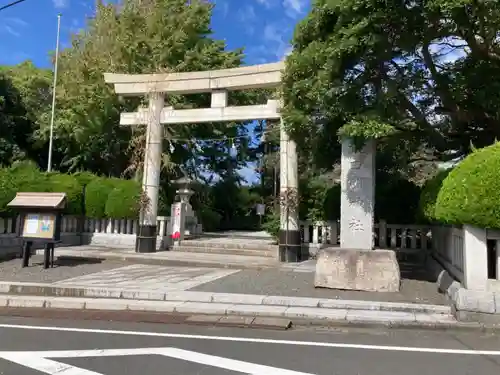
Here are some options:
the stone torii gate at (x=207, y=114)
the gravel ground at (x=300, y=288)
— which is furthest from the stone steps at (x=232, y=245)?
the gravel ground at (x=300, y=288)

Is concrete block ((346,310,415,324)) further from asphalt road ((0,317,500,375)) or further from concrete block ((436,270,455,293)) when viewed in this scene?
concrete block ((436,270,455,293))

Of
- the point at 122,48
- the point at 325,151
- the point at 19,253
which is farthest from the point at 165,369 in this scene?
the point at 122,48

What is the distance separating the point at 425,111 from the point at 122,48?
626 inches

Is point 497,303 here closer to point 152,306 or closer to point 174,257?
point 152,306

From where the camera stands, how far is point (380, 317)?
7391 millimetres

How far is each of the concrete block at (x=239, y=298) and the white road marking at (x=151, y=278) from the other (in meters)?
1.10

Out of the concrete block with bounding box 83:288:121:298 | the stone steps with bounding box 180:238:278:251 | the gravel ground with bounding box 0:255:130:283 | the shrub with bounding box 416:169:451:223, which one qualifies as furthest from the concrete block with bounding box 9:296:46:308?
the stone steps with bounding box 180:238:278:251

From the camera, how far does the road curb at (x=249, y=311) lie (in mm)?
7277

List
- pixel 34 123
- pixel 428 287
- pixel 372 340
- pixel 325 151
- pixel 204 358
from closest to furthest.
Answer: pixel 204 358 → pixel 372 340 → pixel 428 287 → pixel 325 151 → pixel 34 123

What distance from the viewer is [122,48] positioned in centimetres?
2173

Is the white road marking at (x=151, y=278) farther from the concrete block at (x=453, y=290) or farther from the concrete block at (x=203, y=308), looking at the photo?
the concrete block at (x=453, y=290)

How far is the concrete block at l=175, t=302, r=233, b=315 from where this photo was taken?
8.00 meters

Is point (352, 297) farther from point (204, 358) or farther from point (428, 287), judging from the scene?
point (204, 358)

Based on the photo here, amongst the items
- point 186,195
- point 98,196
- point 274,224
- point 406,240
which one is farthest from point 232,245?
point 406,240
